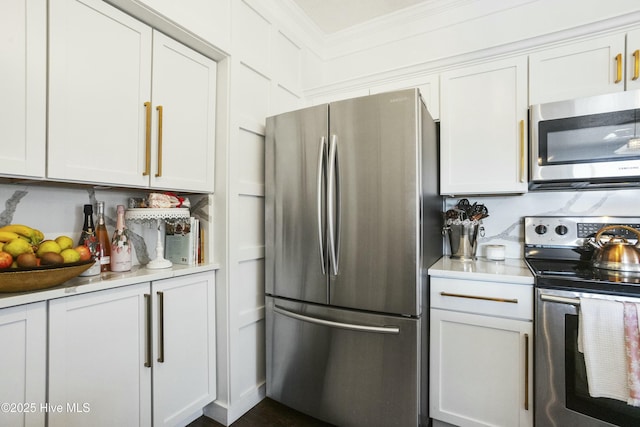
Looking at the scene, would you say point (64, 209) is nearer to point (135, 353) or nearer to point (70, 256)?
point (70, 256)

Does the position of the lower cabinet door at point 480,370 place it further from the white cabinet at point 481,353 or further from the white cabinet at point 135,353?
the white cabinet at point 135,353

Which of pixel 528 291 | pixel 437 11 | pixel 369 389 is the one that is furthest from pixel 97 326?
pixel 437 11

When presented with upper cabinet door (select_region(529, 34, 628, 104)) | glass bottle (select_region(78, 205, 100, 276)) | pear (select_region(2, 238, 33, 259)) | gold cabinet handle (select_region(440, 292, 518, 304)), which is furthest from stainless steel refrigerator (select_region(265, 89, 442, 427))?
pear (select_region(2, 238, 33, 259))

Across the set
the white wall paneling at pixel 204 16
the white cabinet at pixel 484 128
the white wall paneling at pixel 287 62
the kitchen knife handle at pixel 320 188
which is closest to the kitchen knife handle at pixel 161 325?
the kitchen knife handle at pixel 320 188

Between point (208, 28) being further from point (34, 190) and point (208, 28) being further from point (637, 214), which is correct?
point (637, 214)

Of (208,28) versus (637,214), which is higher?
(208,28)

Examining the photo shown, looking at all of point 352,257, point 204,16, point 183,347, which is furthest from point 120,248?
point 204,16

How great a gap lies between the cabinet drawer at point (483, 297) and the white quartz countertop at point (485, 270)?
0.03m

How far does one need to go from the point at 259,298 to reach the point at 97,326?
2.94 feet

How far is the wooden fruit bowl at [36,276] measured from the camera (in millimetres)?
994

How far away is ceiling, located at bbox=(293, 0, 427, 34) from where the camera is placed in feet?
7.14

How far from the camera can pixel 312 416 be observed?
171 cm

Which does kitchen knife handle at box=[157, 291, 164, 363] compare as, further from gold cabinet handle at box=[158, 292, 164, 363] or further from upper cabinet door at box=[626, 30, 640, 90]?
upper cabinet door at box=[626, 30, 640, 90]

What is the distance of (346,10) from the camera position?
226cm
